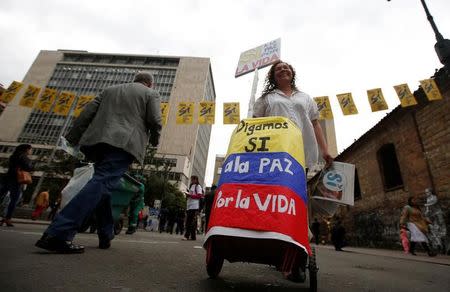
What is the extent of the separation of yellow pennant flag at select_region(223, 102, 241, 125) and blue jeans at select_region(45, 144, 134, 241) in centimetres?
880

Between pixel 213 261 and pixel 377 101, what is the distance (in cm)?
1010

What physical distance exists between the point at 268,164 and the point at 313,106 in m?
1.24

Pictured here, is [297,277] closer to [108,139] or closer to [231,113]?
[108,139]

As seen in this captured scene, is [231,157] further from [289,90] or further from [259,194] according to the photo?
[289,90]

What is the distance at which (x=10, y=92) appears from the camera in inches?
423

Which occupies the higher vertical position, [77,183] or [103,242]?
[77,183]

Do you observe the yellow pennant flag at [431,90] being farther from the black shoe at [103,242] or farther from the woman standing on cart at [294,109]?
the black shoe at [103,242]

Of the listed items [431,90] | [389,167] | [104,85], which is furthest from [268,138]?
[104,85]

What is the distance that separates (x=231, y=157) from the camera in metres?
1.87

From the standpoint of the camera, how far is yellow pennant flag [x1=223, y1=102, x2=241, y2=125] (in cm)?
1138

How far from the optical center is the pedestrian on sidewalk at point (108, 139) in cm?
229

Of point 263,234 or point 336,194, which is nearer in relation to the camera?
point 263,234

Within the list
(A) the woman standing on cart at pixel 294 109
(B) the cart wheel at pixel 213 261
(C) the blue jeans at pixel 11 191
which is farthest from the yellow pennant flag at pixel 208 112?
(B) the cart wheel at pixel 213 261

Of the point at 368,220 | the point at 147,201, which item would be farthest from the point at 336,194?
the point at 147,201
